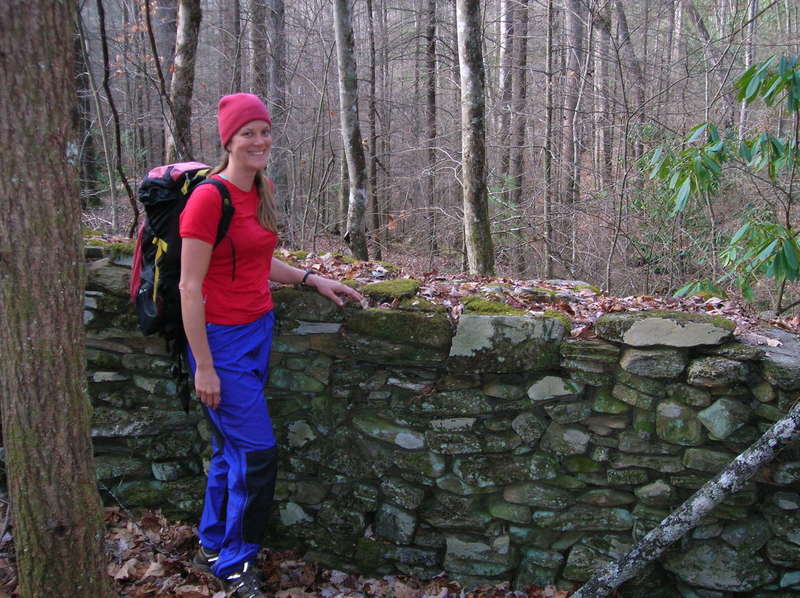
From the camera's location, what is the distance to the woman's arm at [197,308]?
242cm

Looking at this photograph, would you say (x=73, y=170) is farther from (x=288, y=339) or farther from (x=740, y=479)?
(x=740, y=479)

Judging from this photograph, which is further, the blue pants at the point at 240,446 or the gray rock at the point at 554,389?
the gray rock at the point at 554,389

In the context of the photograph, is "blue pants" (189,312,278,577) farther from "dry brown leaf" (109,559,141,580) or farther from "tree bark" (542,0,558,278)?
"tree bark" (542,0,558,278)

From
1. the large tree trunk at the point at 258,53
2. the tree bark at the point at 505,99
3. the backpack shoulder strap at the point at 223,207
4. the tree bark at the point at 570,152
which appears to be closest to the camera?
the backpack shoulder strap at the point at 223,207

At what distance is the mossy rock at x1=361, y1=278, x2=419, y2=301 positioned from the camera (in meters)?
3.50

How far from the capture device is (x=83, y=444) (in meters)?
2.25

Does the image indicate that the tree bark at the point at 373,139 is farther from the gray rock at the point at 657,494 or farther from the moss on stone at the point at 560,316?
the gray rock at the point at 657,494

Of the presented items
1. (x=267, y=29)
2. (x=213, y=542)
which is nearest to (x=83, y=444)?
(x=213, y=542)

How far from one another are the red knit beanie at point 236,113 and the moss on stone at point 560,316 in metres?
1.86

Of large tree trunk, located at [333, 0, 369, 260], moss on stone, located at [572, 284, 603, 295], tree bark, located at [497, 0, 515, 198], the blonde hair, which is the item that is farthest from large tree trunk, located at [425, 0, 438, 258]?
the blonde hair

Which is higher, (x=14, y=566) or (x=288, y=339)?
(x=288, y=339)

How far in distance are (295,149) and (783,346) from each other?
970cm

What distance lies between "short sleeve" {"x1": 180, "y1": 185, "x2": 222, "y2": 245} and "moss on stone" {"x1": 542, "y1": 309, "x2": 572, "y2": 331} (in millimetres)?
1844

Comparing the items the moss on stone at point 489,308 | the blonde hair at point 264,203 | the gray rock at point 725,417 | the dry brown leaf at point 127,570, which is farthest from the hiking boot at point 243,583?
the gray rock at point 725,417
